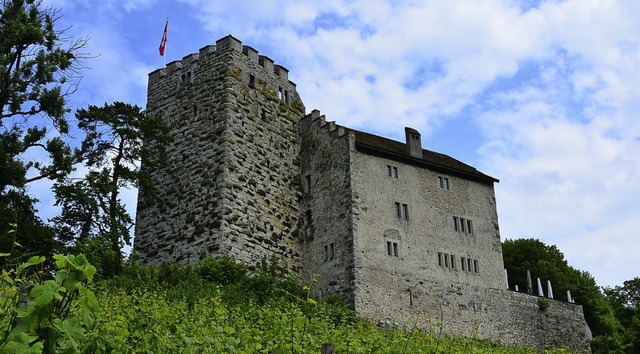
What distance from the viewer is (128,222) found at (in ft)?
83.4

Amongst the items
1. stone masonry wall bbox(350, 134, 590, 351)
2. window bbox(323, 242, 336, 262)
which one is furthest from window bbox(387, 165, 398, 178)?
window bbox(323, 242, 336, 262)

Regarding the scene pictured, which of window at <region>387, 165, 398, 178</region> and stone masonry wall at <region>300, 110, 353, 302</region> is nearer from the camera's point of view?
stone masonry wall at <region>300, 110, 353, 302</region>

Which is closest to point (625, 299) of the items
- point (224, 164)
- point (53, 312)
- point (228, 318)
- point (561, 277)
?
point (561, 277)

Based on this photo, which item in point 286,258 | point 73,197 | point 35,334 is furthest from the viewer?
point 286,258

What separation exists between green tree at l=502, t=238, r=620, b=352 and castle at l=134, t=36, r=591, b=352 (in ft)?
44.1

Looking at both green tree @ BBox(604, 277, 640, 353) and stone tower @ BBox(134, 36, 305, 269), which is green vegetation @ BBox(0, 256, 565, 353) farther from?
green tree @ BBox(604, 277, 640, 353)

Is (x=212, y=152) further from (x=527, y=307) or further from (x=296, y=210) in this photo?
(x=527, y=307)

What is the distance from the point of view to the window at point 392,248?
29.2 meters

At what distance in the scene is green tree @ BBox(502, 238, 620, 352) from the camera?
4653 cm

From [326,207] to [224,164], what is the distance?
4821 mm

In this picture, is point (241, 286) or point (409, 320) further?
point (409, 320)

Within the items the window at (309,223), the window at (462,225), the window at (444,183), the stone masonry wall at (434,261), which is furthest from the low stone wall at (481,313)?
the window at (444,183)

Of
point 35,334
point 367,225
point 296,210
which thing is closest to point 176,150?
point 296,210

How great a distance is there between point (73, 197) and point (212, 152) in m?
6.99
